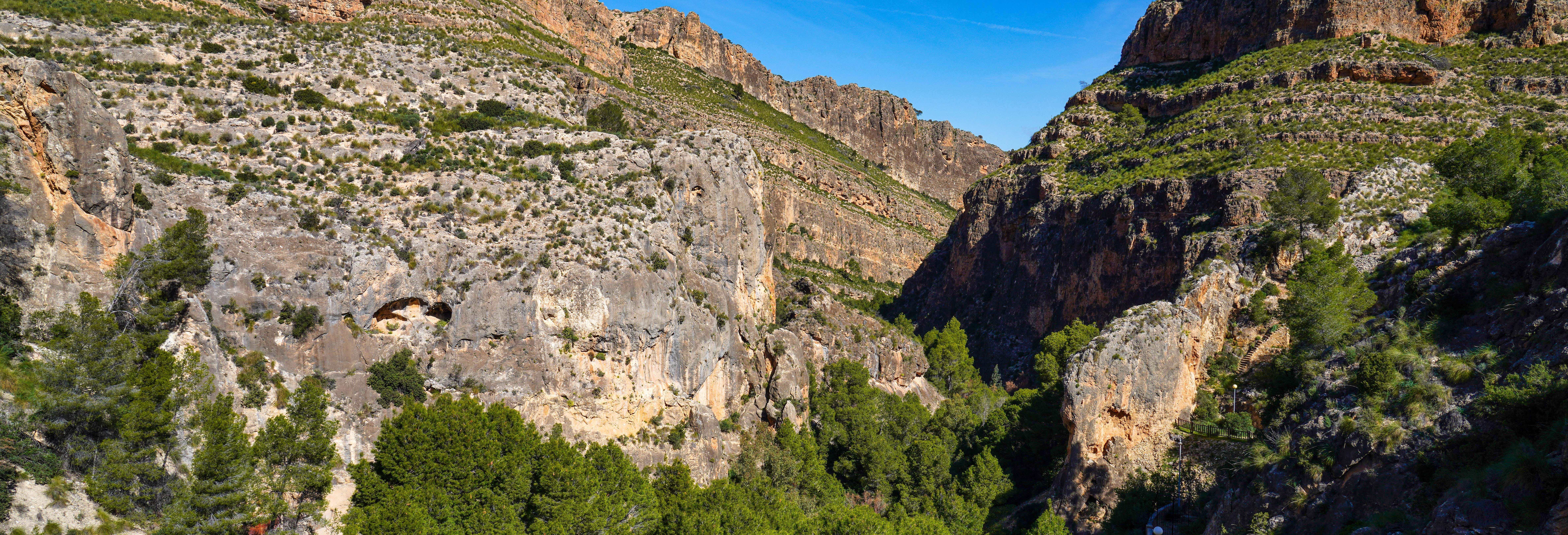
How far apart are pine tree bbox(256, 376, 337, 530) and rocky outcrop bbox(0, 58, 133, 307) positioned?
9235 mm

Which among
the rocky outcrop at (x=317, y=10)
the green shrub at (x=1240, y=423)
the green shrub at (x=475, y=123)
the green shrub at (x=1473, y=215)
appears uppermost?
the green shrub at (x=1473, y=215)

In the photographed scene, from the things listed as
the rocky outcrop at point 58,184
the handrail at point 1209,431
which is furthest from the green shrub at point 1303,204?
the rocky outcrop at point 58,184

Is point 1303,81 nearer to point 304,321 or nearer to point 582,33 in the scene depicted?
point 304,321

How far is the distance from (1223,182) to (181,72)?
224 ft

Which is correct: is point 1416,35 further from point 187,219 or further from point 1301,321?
point 187,219

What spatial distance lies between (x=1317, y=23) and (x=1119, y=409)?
5178cm

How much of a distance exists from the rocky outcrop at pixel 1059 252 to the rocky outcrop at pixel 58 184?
56356 millimetres

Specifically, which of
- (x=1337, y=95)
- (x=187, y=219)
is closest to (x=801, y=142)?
(x=1337, y=95)

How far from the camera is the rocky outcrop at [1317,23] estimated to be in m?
57.7

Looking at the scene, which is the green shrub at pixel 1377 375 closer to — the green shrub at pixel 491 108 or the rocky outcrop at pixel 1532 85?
the rocky outcrop at pixel 1532 85

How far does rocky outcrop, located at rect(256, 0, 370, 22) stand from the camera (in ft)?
218

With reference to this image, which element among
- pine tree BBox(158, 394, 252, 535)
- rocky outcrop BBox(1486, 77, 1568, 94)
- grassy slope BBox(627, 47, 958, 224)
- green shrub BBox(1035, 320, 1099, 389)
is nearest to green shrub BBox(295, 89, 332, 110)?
pine tree BBox(158, 394, 252, 535)

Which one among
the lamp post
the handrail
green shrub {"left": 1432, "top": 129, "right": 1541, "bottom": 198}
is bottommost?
the lamp post

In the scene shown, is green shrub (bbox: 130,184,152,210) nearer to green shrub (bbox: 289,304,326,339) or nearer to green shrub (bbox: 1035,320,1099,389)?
green shrub (bbox: 289,304,326,339)
